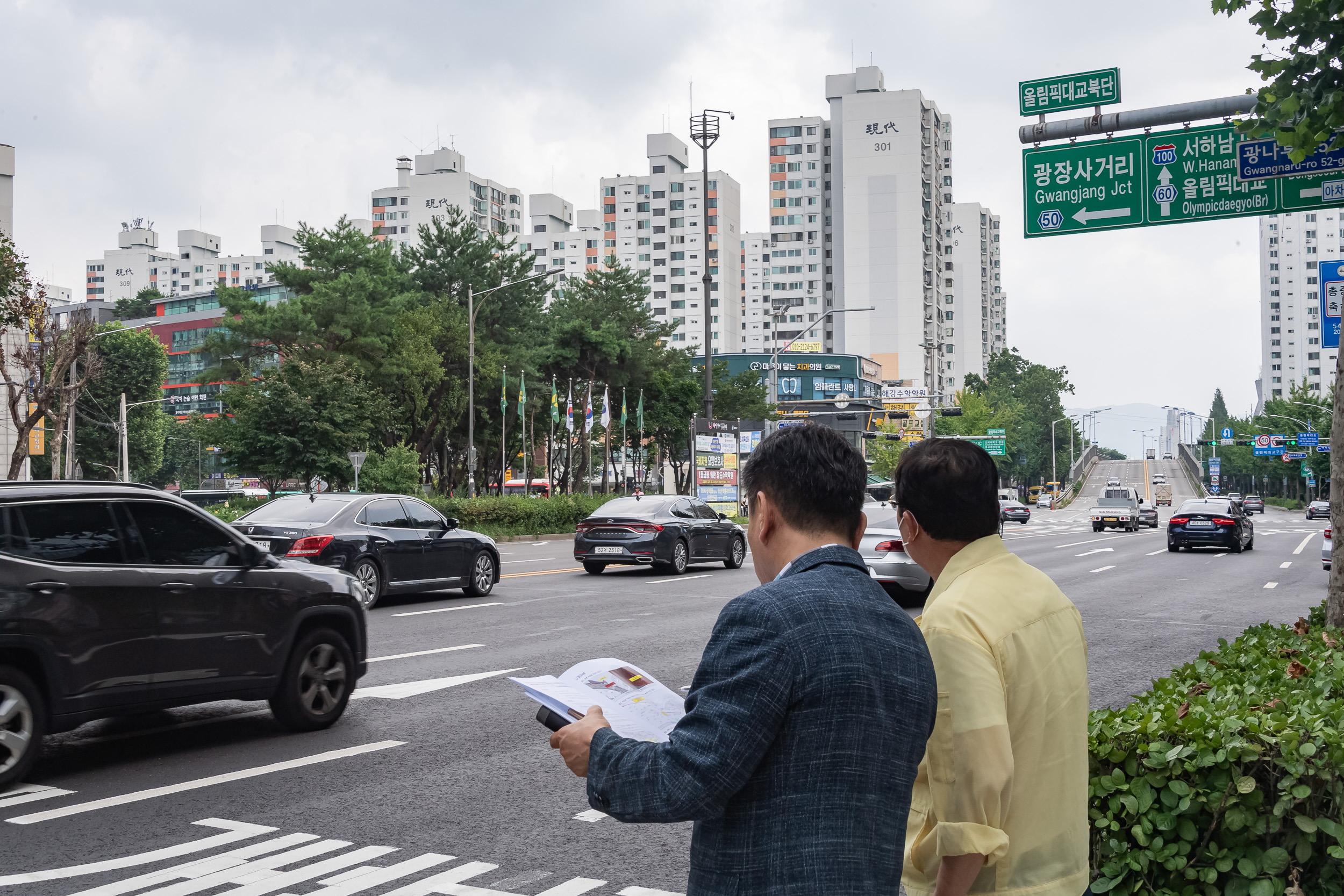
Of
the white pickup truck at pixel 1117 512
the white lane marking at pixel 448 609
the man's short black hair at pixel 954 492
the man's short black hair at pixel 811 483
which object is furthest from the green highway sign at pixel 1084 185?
the white pickup truck at pixel 1117 512

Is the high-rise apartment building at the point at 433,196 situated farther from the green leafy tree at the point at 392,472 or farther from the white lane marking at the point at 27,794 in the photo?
the white lane marking at the point at 27,794

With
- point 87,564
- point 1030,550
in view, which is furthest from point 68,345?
point 87,564

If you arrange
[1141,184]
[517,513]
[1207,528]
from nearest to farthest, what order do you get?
[1141,184] < [1207,528] < [517,513]

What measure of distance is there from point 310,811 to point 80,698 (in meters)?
1.54

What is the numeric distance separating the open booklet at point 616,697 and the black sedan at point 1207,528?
107 feet

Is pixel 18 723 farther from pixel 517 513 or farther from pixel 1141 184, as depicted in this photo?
pixel 517 513

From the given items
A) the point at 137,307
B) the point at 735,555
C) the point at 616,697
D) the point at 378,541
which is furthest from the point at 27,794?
the point at 137,307

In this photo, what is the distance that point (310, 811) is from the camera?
5875 mm

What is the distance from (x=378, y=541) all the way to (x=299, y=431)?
88.7ft

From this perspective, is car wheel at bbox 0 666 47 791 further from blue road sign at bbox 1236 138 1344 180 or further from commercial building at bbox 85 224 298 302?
commercial building at bbox 85 224 298 302

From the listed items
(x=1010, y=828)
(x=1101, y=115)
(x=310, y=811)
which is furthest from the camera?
(x=1101, y=115)

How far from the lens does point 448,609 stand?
1545cm

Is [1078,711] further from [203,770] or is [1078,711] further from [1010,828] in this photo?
[203,770]

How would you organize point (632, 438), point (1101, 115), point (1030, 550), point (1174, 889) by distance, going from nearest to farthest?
point (1174, 889), point (1101, 115), point (1030, 550), point (632, 438)
